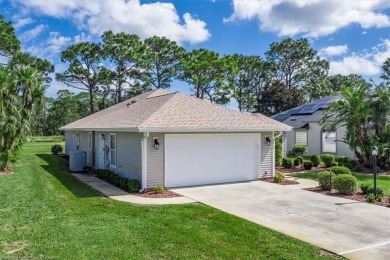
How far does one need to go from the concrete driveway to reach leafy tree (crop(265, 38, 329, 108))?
4005cm

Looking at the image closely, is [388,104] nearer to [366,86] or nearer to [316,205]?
[366,86]

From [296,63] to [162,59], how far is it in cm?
2041

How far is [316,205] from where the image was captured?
10.1m

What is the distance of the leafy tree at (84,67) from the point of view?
4272 centimetres

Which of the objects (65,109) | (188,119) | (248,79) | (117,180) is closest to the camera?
(117,180)

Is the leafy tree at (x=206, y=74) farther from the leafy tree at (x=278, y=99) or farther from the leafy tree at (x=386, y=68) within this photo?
the leafy tree at (x=386, y=68)

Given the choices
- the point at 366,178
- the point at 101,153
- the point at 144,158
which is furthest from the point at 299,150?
the point at 144,158

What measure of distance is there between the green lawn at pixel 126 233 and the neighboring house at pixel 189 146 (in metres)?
2.57

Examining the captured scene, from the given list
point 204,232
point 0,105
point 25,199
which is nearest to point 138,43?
point 0,105

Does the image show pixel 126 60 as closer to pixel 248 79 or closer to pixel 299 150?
pixel 248 79

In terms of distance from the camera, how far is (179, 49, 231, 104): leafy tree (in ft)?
135

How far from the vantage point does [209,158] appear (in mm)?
13633

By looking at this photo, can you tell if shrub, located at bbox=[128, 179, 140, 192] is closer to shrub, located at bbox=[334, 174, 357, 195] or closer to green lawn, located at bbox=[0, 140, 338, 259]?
green lawn, located at bbox=[0, 140, 338, 259]

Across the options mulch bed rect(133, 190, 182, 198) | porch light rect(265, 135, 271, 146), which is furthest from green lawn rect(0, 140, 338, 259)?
porch light rect(265, 135, 271, 146)
